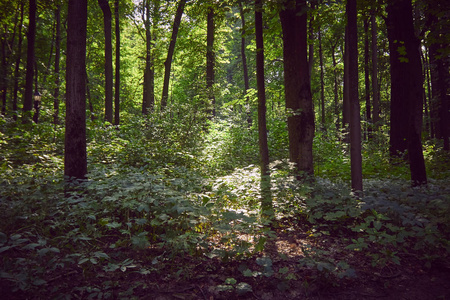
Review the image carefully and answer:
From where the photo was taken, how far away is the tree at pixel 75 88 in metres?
5.45

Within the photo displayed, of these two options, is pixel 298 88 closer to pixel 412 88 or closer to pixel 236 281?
pixel 412 88

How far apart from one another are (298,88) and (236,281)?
5.02m

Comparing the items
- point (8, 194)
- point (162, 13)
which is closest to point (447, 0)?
point (8, 194)

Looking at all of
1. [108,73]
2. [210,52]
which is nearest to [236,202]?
[108,73]

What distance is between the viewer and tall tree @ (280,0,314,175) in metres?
6.45

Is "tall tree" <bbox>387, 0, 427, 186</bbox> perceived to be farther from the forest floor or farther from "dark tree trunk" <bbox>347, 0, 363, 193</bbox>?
the forest floor

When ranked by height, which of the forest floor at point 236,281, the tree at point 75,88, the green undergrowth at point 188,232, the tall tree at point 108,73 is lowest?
the forest floor at point 236,281

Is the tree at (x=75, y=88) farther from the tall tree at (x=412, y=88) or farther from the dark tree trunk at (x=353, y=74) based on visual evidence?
the tall tree at (x=412, y=88)

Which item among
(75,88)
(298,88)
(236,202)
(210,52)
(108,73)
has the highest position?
(210,52)

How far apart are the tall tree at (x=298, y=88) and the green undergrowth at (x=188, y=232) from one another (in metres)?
0.67

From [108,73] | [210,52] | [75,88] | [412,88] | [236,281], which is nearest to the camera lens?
[236,281]

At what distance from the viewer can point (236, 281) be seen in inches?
124

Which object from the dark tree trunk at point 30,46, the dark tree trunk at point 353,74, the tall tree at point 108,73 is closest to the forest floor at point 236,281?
the dark tree trunk at point 353,74

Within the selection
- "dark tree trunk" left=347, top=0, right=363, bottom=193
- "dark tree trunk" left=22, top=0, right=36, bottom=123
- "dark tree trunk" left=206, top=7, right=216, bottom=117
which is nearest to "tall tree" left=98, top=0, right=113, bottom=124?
"dark tree trunk" left=22, top=0, right=36, bottom=123
